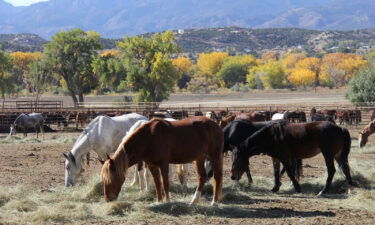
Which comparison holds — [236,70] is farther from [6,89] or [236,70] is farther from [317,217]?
[317,217]

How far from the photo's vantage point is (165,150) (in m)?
8.98

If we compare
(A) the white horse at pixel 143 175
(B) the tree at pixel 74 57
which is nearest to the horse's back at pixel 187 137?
(A) the white horse at pixel 143 175

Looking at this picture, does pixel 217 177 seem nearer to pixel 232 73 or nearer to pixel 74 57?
pixel 74 57

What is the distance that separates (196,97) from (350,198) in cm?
6407

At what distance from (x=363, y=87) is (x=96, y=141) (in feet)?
106

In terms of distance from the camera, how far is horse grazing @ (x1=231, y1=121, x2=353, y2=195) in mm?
10875

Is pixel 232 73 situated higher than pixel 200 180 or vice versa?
pixel 232 73

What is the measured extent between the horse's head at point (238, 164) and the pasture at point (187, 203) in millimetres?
311

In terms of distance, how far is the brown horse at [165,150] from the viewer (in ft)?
28.8

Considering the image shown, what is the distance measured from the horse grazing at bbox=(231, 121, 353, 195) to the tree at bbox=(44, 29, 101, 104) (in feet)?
150

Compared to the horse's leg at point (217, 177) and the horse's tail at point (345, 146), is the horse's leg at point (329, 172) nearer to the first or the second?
the horse's tail at point (345, 146)

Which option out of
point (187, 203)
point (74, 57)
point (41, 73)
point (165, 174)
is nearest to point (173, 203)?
point (187, 203)

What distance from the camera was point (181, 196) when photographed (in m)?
10.1

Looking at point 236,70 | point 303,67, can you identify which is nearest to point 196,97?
point 236,70
